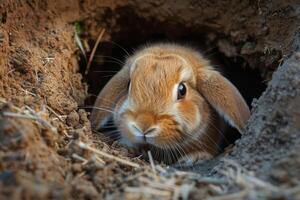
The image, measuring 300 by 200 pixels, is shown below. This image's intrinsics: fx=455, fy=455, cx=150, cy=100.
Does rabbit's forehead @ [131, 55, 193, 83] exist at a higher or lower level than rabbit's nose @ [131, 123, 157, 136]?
higher

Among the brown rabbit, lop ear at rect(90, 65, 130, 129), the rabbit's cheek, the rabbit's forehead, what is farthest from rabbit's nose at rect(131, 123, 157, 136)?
lop ear at rect(90, 65, 130, 129)

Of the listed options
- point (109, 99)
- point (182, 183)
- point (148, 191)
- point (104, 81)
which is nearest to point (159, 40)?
point (104, 81)

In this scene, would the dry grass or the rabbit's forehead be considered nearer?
the dry grass

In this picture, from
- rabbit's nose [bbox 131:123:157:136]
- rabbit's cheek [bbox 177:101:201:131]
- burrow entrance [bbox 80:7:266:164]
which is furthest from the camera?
burrow entrance [bbox 80:7:266:164]

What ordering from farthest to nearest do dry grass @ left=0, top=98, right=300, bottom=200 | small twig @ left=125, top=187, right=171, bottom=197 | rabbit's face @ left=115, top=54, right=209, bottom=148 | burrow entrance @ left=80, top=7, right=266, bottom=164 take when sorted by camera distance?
burrow entrance @ left=80, top=7, right=266, bottom=164 < rabbit's face @ left=115, top=54, right=209, bottom=148 < small twig @ left=125, top=187, right=171, bottom=197 < dry grass @ left=0, top=98, right=300, bottom=200

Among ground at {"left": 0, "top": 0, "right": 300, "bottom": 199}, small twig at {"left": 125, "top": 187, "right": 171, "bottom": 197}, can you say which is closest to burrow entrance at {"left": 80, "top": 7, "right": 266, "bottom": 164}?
ground at {"left": 0, "top": 0, "right": 300, "bottom": 199}

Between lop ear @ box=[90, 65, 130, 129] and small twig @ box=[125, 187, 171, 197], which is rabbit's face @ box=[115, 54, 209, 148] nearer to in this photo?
lop ear @ box=[90, 65, 130, 129]

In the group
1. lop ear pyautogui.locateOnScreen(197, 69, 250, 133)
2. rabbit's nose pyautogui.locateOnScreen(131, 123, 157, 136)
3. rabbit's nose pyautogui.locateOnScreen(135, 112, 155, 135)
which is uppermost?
lop ear pyautogui.locateOnScreen(197, 69, 250, 133)

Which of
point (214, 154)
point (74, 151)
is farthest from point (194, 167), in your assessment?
point (74, 151)

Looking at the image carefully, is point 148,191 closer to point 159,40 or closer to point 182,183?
point 182,183
